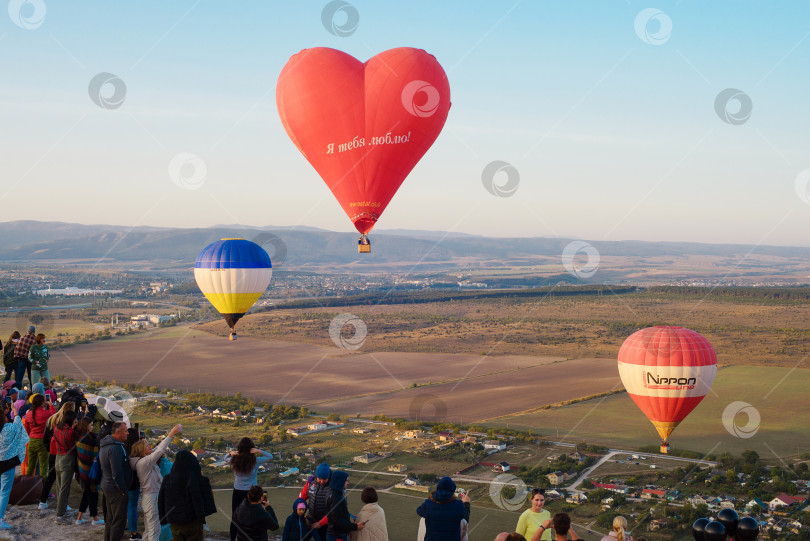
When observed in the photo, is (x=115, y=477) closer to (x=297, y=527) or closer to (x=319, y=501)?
(x=297, y=527)

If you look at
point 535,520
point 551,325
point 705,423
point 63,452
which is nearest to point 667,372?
point 535,520

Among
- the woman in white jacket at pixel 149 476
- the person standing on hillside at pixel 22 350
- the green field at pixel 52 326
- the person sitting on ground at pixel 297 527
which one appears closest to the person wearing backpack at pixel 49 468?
the woman in white jacket at pixel 149 476

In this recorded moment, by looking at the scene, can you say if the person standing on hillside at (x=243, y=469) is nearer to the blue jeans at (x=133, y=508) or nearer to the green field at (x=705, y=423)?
the blue jeans at (x=133, y=508)

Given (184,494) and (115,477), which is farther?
(115,477)

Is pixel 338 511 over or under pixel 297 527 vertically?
over

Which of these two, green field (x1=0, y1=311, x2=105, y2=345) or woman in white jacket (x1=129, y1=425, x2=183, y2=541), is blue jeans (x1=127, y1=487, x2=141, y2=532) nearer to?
woman in white jacket (x1=129, y1=425, x2=183, y2=541)

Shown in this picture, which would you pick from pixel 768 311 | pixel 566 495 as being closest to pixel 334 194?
pixel 566 495

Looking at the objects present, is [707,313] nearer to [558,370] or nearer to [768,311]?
[768,311]
